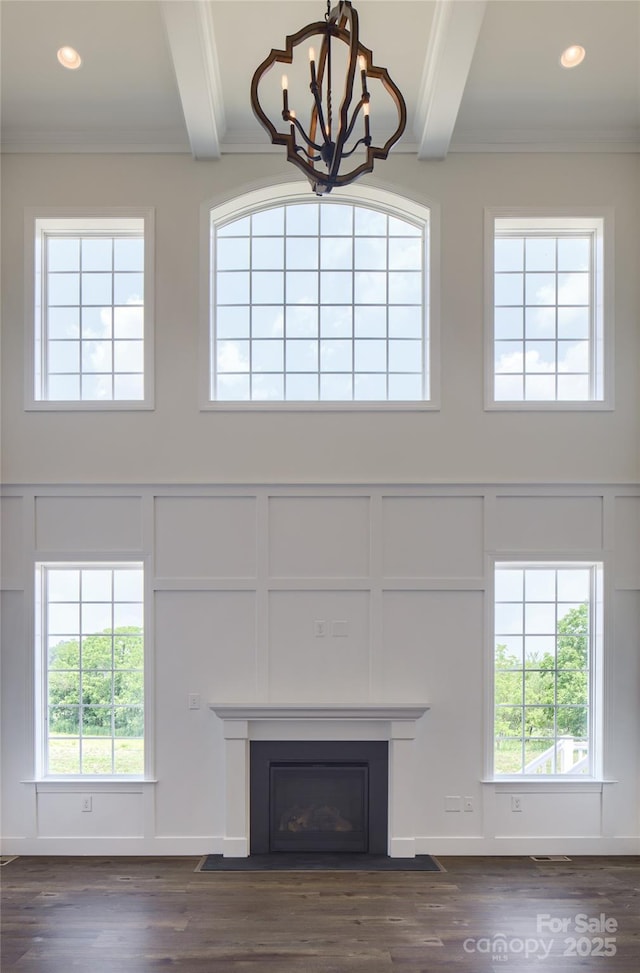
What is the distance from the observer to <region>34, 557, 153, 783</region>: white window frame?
497 centimetres

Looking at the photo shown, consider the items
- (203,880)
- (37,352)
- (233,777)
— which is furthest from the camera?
(37,352)

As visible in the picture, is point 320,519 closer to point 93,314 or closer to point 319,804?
point 319,804

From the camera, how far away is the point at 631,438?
5.11 m

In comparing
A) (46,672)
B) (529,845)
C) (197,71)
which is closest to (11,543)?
(46,672)

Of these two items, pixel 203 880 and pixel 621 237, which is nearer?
pixel 203 880

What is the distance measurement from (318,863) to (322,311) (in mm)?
4012

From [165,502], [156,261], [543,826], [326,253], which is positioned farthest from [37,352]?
[543,826]

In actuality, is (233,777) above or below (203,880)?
above

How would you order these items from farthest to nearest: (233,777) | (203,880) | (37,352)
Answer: (37,352)
(233,777)
(203,880)

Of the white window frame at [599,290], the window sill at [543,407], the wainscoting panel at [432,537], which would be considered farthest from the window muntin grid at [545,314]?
the wainscoting panel at [432,537]

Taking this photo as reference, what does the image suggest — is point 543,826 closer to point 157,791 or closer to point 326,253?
point 157,791

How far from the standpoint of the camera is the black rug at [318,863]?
15.3ft

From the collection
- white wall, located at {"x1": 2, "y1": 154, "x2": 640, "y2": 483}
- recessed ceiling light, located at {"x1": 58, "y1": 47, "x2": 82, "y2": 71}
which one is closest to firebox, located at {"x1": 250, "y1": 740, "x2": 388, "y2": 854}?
white wall, located at {"x1": 2, "y1": 154, "x2": 640, "y2": 483}

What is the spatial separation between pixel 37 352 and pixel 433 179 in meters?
3.26
